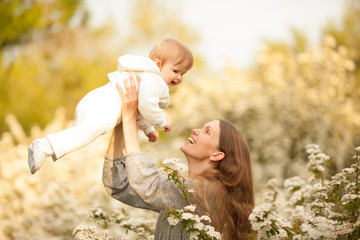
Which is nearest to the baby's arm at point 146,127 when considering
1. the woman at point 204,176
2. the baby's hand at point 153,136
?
the baby's hand at point 153,136

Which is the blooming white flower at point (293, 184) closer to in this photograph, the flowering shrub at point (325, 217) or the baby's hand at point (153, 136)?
the flowering shrub at point (325, 217)

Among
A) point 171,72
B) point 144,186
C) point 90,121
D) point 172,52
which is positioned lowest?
point 144,186

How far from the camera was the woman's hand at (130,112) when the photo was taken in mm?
2221

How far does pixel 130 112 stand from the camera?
2.29 metres

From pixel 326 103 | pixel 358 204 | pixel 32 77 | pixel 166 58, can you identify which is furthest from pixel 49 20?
pixel 358 204

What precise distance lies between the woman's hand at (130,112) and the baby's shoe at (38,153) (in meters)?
0.39

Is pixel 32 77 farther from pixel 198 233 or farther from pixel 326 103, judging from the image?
pixel 198 233

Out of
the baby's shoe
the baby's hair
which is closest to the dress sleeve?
the baby's shoe

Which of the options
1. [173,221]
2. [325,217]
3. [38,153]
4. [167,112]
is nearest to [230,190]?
[325,217]

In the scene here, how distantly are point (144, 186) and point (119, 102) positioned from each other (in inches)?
18.5

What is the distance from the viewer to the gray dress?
214cm

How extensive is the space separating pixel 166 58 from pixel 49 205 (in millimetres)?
3043

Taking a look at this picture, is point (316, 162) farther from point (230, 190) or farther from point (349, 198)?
point (349, 198)

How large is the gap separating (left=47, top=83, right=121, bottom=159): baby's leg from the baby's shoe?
1.0 inches
